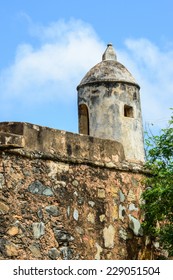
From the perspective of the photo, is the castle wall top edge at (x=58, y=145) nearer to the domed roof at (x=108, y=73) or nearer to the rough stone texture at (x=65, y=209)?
the rough stone texture at (x=65, y=209)

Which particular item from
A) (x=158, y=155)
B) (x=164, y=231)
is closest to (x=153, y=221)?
(x=164, y=231)

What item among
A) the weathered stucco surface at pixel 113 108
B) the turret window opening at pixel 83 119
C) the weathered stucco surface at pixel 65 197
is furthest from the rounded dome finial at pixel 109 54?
the weathered stucco surface at pixel 65 197

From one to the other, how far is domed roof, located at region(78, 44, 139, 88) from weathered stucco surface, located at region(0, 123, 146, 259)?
5.01 m

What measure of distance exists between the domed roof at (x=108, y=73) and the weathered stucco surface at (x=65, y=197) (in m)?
5.01

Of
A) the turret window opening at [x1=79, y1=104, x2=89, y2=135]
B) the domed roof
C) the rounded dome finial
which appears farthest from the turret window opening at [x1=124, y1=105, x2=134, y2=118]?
the rounded dome finial

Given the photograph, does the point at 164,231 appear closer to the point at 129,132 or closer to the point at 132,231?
the point at 132,231

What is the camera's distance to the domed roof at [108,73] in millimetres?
13258

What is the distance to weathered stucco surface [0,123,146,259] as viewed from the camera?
6.95 m

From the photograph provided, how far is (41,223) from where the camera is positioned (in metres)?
7.15

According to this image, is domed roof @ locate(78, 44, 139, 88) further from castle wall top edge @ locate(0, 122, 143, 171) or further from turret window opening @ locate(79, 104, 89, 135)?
castle wall top edge @ locate(0, 122, 143, 171)

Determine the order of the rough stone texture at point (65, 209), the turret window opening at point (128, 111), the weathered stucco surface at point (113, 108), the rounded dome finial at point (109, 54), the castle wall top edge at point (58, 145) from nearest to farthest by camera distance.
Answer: the rough stone texture at point (65, 209), the castle wall top edge at point (58, 145), the weathered stucco surface at point (113, 108), the turret window opening at point (128, 111), the rounded dome finial at point (109, 54)

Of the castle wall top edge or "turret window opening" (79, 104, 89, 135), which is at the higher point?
"turret window opening" (79, 104, 89, 135)

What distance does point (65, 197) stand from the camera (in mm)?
7484
